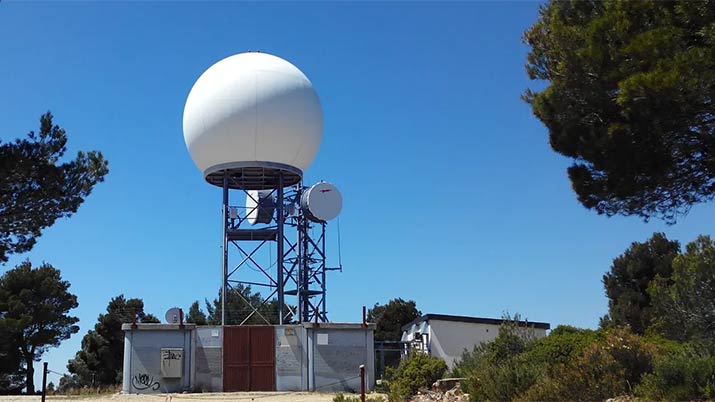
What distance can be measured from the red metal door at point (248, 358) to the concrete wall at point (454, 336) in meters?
7.13

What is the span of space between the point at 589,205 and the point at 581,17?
382cm

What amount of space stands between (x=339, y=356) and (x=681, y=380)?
1611 centimetres

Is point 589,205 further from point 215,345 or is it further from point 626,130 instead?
point 215,345

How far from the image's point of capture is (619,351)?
15961 millimetres

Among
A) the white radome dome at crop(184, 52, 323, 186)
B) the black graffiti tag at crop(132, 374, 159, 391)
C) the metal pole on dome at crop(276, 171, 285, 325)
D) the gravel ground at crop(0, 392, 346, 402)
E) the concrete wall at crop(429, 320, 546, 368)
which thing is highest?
the white radome dome at crop(184, 52, 323, 186)

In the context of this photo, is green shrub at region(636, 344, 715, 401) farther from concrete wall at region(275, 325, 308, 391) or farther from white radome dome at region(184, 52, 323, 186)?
white radome dome at region(184, 52, 323, 186)

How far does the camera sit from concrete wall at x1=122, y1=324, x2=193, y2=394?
27.8 metres

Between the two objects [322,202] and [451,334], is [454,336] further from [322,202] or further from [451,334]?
[322,202]

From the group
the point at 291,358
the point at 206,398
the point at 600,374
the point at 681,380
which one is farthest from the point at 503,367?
the point at 291,358

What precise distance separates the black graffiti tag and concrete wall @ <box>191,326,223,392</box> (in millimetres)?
1304

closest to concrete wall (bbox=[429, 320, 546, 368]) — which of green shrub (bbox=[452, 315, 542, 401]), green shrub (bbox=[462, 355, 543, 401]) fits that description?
green shrub (bbox=[452, 315, 542, 401])

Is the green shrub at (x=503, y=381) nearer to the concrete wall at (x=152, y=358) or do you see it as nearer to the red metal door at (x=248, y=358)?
the red metal door at (x=248, y=358)

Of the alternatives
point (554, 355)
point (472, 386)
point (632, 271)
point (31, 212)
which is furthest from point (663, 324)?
point (31, 212)

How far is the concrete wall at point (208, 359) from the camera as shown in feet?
92.6
